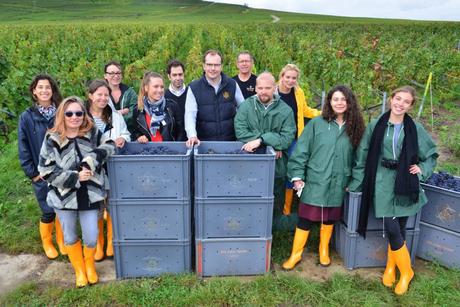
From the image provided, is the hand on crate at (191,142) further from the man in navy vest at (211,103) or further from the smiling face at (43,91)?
the smiling face at (43,91)

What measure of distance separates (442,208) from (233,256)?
2306 millimetres

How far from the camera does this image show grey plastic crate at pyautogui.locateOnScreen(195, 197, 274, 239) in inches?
157

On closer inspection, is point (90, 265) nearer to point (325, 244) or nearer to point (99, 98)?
point (99, 98)

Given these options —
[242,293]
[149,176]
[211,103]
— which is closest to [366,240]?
[242,293]

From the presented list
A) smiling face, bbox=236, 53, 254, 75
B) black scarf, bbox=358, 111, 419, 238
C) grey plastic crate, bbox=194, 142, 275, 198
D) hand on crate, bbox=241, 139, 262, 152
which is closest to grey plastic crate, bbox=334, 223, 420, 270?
black scarf, bbox=358, 111, 419, 238

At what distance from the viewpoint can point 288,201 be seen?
5.27 m

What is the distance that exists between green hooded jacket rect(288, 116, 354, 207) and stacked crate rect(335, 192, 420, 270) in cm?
21

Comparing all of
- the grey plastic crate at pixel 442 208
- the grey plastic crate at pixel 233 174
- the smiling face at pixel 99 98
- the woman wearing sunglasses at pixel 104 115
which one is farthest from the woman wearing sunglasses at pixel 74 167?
the grey plastic crate at pixel 442 208

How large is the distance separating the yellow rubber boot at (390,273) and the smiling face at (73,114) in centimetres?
335

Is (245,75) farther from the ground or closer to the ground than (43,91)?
farther from the ground

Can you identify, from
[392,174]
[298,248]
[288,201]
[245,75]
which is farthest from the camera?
[245,75]

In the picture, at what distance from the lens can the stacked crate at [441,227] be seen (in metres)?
4.27

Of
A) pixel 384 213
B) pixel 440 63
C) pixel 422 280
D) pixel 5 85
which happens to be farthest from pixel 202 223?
pixel 440 63

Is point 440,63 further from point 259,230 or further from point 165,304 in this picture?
point 165,304
